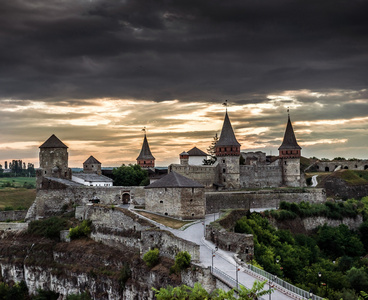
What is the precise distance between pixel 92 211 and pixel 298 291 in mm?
31330

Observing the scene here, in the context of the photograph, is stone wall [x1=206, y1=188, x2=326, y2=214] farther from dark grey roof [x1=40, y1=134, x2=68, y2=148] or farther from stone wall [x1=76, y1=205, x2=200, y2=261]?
dark grey roof [x1=40, y1=134, x2=68, y2=148]

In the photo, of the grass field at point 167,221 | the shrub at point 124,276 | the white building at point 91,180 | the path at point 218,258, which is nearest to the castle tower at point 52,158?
the white building at point 91,180

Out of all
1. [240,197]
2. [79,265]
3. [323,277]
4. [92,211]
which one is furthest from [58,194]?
[323,277]

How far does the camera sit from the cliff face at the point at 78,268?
4144 cm

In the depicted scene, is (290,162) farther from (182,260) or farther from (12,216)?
(182,260)

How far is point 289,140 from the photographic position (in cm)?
8731

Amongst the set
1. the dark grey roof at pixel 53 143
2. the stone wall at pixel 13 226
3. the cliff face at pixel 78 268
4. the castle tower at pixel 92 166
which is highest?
the dark grey roof at pixel 53 143

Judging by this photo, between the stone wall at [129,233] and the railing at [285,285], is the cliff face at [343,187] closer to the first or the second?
the stone wall at [129,233]

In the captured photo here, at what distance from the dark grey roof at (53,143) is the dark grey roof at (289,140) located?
34943 mm

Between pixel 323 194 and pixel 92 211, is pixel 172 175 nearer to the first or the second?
pixel 92 211

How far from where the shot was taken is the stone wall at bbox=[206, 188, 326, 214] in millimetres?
65188

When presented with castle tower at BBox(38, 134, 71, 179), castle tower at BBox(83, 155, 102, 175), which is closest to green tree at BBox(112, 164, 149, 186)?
castle tower at BBox(83, 155, 102, 175)

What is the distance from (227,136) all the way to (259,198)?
39.0ft

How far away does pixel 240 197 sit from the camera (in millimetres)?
68000
